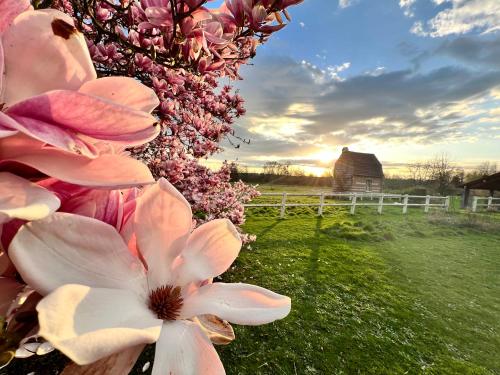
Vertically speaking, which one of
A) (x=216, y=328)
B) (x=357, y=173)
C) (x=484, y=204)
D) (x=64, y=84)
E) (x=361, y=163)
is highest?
(x=361, y=163)

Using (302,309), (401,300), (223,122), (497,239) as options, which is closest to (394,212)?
(497,239)

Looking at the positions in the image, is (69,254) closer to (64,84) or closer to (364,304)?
(64,84)

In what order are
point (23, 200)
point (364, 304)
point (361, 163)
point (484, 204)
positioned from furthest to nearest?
point (361, 163) → point (484, 204) → point (364, 304) → point (23, 200)

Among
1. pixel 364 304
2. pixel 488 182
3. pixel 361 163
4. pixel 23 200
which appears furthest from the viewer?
pixel 361 163

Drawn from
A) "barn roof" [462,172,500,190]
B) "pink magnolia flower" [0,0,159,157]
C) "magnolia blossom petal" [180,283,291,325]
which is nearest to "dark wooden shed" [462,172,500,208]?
"barn roof" [462,172,500,190]

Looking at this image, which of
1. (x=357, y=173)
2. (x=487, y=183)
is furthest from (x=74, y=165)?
(x=357, y=173)

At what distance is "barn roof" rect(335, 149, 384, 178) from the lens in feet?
88.8

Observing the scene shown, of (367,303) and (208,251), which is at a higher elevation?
(208,251)

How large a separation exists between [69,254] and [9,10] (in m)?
0.21

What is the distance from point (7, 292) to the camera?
277 mm

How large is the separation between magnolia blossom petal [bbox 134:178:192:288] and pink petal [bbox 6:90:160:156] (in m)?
0.07

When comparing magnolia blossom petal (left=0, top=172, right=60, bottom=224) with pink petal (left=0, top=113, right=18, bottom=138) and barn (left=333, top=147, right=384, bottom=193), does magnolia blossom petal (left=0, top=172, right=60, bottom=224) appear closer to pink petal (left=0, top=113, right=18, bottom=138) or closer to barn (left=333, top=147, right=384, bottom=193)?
pink petal (left=0, top=113, right=18, bottom=138)

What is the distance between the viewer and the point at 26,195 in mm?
228

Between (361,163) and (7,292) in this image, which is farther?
(361,163)
